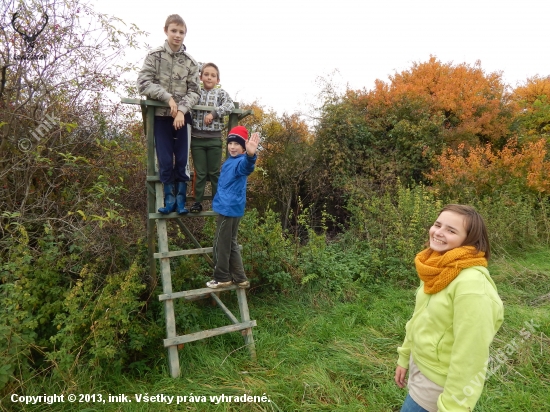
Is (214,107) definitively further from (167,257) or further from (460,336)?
(460,336)

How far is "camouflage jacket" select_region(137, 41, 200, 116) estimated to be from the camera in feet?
9.92

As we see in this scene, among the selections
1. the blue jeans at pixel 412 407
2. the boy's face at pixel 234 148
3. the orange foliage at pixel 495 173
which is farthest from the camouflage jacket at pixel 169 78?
the orange foliage at pixel 495 173

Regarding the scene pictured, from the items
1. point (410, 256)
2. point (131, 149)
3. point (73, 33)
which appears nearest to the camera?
point (73, 33)

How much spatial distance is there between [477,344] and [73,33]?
5035 millimetres

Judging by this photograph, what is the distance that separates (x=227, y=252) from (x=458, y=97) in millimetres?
9501

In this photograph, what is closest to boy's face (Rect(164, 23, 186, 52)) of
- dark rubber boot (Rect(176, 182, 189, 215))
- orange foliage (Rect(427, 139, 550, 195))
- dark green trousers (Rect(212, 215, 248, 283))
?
dark rubber boot (Rect(176, 182, 189, 215))

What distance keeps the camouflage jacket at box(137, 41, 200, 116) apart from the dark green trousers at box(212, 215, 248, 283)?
1.08 metres

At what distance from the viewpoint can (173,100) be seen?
3.07 m

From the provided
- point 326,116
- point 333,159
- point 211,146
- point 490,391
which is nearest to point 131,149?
point 211,146

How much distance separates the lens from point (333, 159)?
8703 millimetres

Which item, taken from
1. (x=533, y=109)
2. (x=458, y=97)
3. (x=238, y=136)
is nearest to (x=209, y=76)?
(x=238, y=136)

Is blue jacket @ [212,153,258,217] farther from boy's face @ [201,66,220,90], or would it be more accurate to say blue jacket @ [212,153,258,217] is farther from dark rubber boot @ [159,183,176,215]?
boy's face @ [201,66,220,90]

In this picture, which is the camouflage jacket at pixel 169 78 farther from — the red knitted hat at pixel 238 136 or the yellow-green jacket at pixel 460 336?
the yellow-green jacket at pixel 460 336

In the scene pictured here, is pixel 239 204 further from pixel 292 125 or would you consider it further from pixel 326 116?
pixel 326 116
